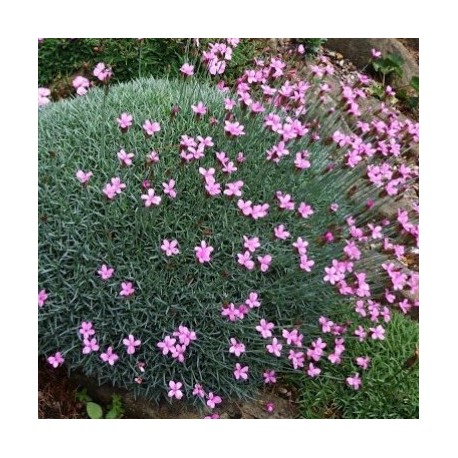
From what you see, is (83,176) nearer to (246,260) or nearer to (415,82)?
(246,260)

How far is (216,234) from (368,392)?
759 millimetres

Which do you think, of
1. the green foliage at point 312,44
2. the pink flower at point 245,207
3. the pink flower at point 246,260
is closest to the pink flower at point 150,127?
the pink flower at point 245,207

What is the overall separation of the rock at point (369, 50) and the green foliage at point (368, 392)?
123cm

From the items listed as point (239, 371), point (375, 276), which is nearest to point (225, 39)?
point (375, 276)

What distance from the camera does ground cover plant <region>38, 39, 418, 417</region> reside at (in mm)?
1873

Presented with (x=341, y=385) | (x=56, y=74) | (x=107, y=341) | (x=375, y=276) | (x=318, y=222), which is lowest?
(x=341, y=385)

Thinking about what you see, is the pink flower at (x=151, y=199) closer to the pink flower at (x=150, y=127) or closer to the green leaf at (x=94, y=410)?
the pink flower at (x=150, y=127)

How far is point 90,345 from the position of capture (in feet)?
6.02

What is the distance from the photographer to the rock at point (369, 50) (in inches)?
99.8

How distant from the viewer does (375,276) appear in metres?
2.09

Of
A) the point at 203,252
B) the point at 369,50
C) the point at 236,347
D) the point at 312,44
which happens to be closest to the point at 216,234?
the point at 203,252

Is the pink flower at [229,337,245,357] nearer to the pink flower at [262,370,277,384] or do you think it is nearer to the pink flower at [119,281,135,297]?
the pink flower at [262,370,277,384]
